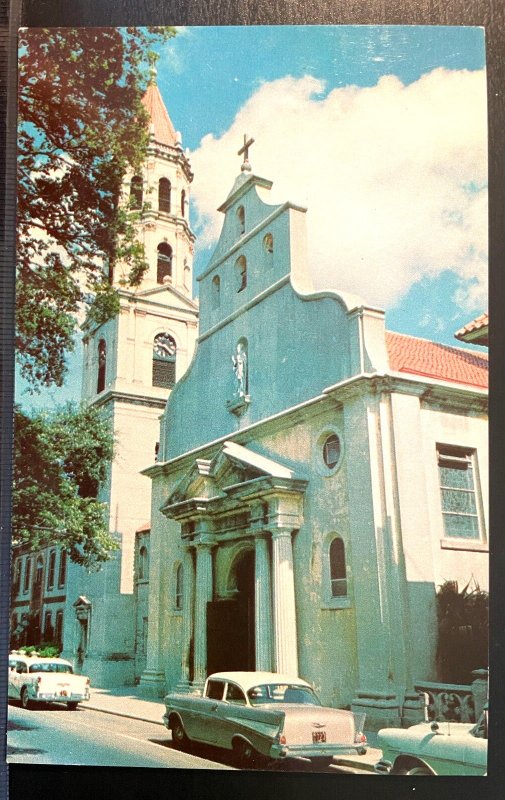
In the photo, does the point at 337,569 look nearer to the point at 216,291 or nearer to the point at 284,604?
the point at 284,604

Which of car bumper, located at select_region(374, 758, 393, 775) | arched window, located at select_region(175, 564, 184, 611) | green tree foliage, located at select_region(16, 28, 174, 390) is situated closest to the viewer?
car bumper, located at select_region(374, 758, 393, 775)

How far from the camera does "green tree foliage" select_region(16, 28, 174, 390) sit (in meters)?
7.75

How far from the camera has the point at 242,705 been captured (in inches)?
283

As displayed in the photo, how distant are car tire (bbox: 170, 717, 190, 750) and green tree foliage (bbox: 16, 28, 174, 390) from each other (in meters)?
3.09

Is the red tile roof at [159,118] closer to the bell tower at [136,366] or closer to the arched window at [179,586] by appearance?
the bell tower at [136,366]

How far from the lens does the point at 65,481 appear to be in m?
8.27

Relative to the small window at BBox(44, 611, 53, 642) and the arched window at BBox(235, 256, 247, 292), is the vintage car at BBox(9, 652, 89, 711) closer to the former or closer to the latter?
the small window at BBox(44, 611, 53, 642)

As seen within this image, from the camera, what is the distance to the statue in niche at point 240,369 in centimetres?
821

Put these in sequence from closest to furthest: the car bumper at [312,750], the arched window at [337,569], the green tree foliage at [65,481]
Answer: the car bumper at [312,750] < the arched window at [337,569] < the green tree foliage at [65,481]

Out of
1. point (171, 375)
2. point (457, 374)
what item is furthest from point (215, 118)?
point (457, 374)

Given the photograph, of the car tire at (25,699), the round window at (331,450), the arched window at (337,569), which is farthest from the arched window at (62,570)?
the round window at (331,450)

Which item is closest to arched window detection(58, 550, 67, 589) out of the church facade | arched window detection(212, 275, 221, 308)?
the church facade

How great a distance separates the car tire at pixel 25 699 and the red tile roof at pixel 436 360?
425 centimetres

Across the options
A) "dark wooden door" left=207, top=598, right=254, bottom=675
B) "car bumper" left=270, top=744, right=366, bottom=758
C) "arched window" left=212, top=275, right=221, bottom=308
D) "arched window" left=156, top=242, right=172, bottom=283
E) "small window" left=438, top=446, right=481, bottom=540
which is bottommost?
"car bumper" left=270, top=744, right=366, bottom=758
